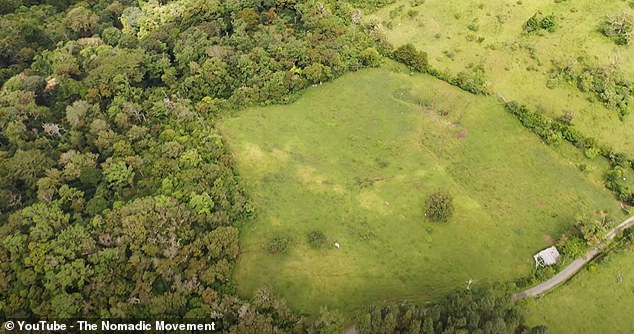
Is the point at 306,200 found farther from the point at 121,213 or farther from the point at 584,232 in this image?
the point at 584,232

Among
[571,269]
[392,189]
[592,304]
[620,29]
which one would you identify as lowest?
[592,304]

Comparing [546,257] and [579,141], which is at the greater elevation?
[579,141]

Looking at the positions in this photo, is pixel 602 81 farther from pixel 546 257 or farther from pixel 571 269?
pixel 546 257

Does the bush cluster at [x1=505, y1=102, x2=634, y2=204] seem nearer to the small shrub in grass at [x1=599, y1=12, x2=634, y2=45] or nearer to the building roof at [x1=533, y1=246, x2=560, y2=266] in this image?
the building roof at [x1=533, y1=246, x2=560, y2=266]

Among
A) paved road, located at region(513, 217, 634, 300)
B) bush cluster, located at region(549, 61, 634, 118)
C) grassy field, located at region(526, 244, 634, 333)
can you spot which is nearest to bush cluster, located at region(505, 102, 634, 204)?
paved road, located at region(513, 217, 634, 300)

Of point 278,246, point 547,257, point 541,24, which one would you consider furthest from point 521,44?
point 278,246

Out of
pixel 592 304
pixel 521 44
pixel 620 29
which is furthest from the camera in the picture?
pixel 521 44
